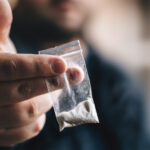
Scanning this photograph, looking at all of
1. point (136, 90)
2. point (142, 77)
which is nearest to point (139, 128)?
point (136, 90)

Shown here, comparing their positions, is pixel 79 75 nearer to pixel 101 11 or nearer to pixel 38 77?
pixel 38 77

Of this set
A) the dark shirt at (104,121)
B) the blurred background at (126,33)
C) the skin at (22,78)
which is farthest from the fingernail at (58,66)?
the blurred background at (126,33)

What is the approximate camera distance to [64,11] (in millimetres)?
539

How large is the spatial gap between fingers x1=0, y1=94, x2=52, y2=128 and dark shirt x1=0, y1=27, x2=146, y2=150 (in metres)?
0.23

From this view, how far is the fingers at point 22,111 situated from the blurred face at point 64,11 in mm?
347

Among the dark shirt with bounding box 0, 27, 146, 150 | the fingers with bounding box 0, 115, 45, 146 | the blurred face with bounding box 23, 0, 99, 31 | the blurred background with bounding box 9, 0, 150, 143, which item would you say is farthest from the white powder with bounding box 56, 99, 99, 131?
the blurred background with bounding box 9, 0, 150, 143

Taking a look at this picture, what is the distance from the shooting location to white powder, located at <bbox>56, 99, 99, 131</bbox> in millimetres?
192

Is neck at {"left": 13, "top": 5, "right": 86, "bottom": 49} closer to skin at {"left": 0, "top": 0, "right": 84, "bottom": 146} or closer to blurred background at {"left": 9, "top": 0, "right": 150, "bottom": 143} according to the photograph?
blurred background at {"left": 9, "top": 0, "right": 150, "bottom": 143}

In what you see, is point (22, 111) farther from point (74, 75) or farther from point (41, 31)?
point (41, 31)

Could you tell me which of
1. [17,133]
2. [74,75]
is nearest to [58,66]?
[74,75]

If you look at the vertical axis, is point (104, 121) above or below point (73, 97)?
below

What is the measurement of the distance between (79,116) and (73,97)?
0.02m

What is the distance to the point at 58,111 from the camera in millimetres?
200

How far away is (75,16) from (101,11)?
323 millimetres
